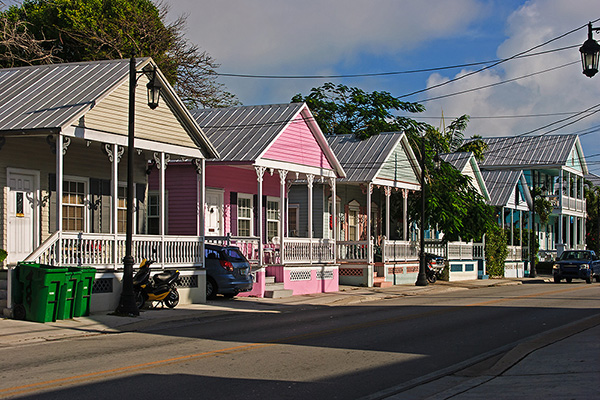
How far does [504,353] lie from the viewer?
13055 mm

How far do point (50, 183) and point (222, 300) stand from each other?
6.24m

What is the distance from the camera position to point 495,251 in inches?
1769

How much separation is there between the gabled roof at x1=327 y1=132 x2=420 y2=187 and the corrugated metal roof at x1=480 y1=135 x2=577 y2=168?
27.9m

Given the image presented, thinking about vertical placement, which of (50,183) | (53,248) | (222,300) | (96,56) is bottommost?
(222,300)

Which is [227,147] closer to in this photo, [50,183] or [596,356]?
[50,183]

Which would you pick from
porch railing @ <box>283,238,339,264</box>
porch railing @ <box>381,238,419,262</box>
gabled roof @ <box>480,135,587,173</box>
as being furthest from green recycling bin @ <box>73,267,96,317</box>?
gabled roof @ <box>480,135,587,173</box>

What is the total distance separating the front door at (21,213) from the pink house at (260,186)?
223 inches

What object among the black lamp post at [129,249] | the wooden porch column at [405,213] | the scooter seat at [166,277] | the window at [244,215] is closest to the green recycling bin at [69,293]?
the black lamp post at [129,249]

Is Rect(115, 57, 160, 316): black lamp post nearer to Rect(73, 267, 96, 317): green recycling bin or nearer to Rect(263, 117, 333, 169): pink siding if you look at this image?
Rect(73, 267, 96, 317): green recycling bin

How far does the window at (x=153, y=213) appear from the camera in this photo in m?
26.9

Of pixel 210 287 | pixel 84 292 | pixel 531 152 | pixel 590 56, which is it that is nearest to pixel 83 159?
pixel 210 287

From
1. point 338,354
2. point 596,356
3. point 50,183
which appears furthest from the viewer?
point 50,183

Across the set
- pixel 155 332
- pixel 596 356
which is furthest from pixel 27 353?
pixel 596 356

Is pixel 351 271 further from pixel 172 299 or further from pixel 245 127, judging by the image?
pixel 172 299
